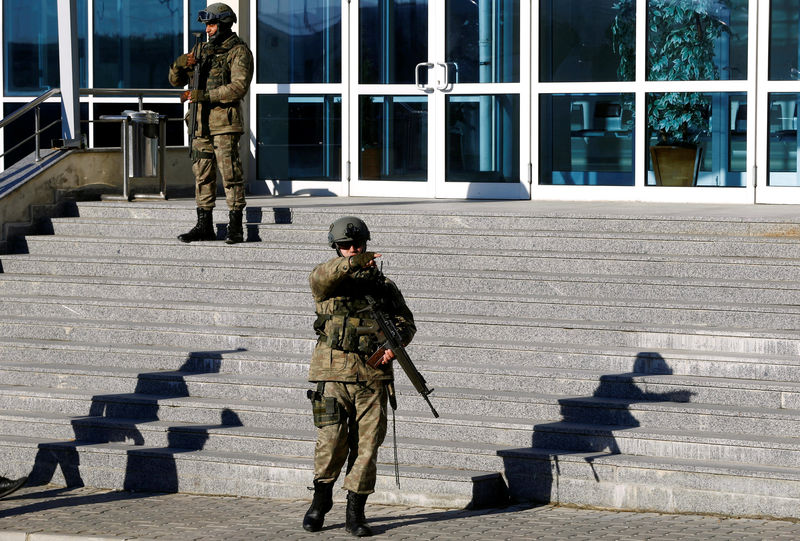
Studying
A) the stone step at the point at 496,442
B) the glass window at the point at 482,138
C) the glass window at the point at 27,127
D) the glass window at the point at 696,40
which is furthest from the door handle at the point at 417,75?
the stone step at the point at 496,442

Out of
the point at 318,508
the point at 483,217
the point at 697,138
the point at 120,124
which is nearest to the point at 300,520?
the point at 318,508

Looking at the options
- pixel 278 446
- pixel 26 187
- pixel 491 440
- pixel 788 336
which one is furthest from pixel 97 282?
pixel 788 336

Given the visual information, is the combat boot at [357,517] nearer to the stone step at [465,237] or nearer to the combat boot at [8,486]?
the combat boot at [8,486]

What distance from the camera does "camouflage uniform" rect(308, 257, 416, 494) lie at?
25.1ft

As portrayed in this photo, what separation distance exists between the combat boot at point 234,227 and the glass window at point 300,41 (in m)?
3.77

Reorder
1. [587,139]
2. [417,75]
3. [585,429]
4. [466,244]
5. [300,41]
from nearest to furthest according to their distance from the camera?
[585,429] → [466,244] → [587,139] → [417,75] → [300,41]

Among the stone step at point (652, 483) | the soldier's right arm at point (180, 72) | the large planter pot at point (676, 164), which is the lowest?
the stone step at point (652, 483)

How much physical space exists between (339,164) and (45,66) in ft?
13.9

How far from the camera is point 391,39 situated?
1524cm

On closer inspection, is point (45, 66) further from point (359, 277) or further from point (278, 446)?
point (359, 277)

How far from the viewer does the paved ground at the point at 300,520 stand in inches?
294

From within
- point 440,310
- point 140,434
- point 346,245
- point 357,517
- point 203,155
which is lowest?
point 357,517

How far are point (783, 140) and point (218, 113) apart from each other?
18.8 feet

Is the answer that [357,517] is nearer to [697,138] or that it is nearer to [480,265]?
[480,265]
